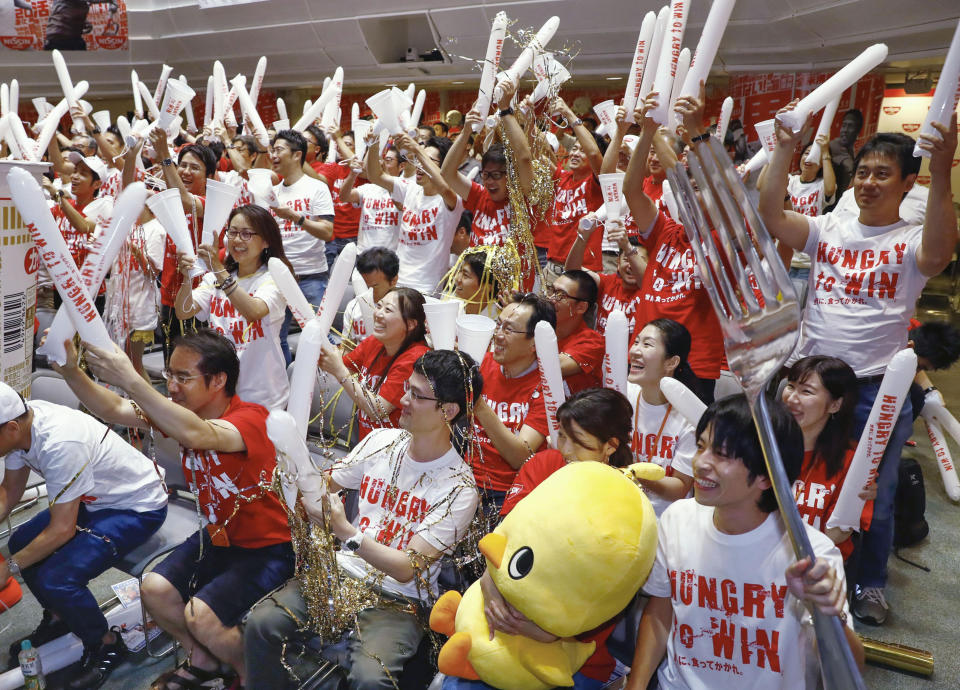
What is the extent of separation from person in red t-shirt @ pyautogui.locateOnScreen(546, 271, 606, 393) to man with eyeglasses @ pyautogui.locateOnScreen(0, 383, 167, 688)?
1621mm

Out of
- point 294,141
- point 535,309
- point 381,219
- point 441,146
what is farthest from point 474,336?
point 441,146

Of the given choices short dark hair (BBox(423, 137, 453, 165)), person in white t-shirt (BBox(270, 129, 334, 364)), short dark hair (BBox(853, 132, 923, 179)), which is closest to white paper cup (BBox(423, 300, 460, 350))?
short dark hair (BBox(853, 132, 923, 179))

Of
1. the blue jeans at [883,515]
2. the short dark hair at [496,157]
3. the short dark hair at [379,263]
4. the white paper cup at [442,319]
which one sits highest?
the short dark hair at [496,157]

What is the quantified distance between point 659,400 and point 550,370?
43 cm

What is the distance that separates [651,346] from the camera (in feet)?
8.20

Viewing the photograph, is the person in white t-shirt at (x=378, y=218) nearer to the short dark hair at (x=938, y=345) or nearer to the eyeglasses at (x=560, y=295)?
the eyeglasses at (x=560, y=295)

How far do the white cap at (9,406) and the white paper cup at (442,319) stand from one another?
1.25 m

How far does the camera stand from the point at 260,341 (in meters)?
3.20

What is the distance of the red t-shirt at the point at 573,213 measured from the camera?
4125mm

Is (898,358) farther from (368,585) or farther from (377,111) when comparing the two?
(377,111)

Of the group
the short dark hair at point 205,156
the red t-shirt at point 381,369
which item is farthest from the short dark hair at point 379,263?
the short dark hair at point 205,156

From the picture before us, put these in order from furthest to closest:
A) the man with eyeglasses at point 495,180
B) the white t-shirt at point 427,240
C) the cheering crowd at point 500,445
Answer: the white t-shirt at point 427,240
the man with eyeglasses at point 495,180
the cheering crowd at point 500,445

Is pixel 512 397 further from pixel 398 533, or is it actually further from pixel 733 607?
pixel 733 607

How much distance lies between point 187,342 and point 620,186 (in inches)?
71.7
